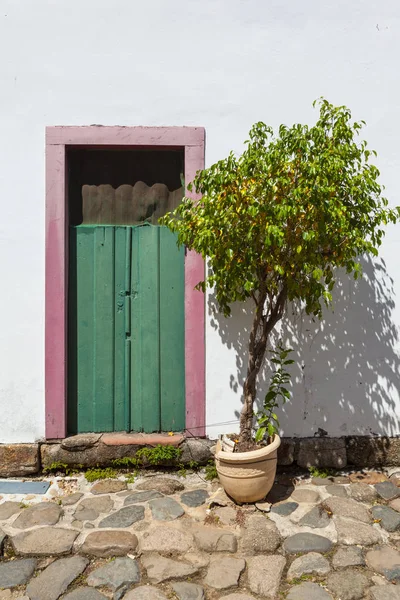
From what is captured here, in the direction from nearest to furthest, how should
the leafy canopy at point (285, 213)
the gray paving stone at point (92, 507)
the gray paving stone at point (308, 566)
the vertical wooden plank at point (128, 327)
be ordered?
the gray paving stone at point (308, 566)
the leafy canopy at point (285, 213)
the gray paving stone at point (92, 507)
the vertical wooden plank at point (128, 327)

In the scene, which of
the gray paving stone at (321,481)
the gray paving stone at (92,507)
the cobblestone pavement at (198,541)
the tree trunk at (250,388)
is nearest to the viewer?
the cobblestone pavement at (198,541)

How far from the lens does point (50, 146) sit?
158 inches

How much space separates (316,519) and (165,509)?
99cm

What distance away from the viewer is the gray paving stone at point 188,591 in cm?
257

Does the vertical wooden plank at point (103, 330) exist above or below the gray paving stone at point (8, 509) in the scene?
above

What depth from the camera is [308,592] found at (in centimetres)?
261

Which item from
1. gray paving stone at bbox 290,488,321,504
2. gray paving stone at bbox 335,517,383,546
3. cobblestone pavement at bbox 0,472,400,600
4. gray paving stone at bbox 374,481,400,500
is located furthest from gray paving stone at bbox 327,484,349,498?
gray paving stone at bbox 335,517,383,546

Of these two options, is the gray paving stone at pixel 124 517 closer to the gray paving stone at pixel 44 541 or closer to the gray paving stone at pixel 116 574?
the gray paving stone at pixel 44 541

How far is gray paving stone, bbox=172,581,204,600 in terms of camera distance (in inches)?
101

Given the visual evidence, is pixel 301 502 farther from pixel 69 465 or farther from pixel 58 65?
pixel 58 65

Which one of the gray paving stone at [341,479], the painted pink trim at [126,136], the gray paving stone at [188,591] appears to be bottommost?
Result: the gray paving stone at [188,591]

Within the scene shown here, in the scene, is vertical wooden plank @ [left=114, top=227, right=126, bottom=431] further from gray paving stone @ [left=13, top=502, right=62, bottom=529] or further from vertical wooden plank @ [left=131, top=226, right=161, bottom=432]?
gray paving stone @ [left=13, top=502, right=62, bottom=529]

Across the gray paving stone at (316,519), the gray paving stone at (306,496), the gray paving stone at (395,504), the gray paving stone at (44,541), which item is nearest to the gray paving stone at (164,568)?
the gray paving stone at (44,541)

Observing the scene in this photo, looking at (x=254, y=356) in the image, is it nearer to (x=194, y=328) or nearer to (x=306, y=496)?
(x=194, y=328)
